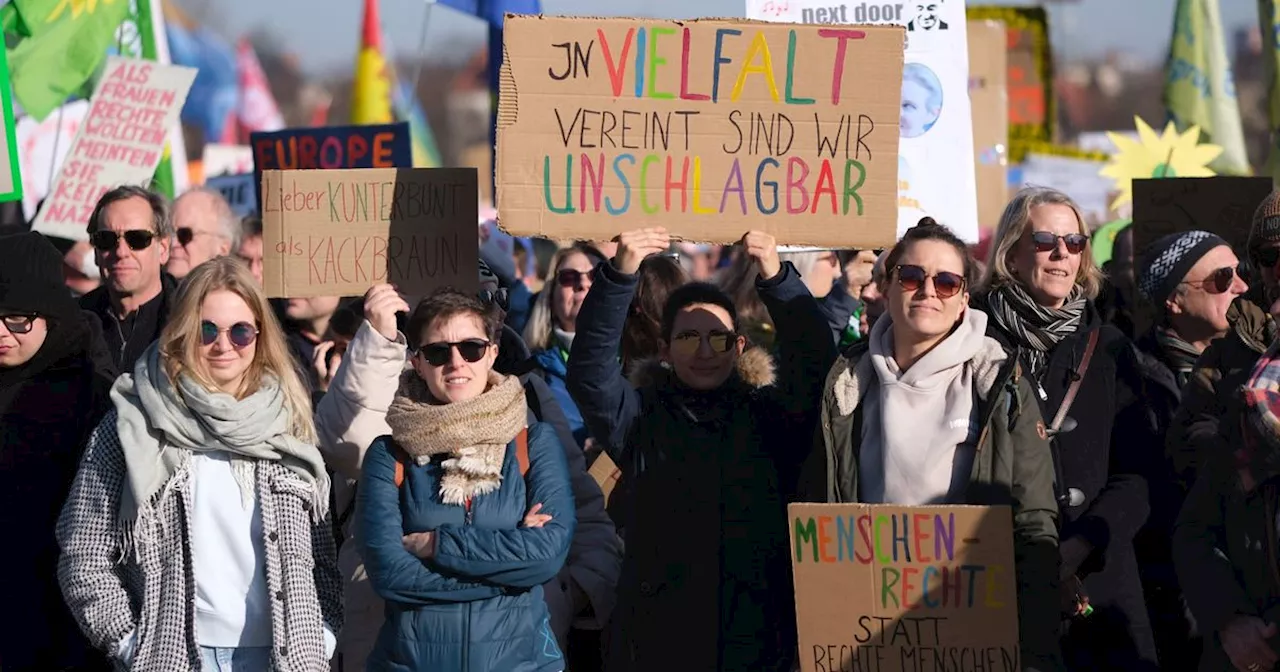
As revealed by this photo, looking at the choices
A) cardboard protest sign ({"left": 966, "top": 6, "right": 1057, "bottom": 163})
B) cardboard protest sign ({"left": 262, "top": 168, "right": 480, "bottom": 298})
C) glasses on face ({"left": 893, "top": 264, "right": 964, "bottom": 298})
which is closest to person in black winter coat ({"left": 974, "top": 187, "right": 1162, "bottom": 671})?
glasses on face ({"left": 893, "top": 264, "right": 964, "bottom": 298})

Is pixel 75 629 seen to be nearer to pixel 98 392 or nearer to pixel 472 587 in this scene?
pixel 98 392

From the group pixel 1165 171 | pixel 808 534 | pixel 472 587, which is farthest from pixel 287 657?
pixel 1165 171

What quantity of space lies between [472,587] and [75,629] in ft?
4.35

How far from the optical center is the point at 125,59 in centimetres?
915

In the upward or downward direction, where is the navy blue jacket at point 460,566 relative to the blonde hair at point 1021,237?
downward

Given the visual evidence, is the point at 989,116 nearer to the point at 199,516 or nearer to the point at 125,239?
the point at 125,239

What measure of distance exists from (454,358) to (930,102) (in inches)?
99.1

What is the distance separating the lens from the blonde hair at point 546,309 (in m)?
7.22

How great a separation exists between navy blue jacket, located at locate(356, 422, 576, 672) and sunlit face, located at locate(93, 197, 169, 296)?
1838 mm

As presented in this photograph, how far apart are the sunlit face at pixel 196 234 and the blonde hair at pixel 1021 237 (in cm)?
360

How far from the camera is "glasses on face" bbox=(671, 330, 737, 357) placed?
5.15 metres

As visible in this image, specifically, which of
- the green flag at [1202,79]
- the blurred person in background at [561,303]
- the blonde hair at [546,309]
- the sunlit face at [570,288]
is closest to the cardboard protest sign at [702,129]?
the blurred person in background at [561,303]

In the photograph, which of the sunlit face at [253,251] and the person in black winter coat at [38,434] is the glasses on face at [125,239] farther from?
the sunlit face at [253,251]

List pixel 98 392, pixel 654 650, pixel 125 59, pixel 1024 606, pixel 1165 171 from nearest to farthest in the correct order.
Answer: pixel 1024 606 → pixel 654 650 → pixel 98 392 → pixel 125 59 → pixel 1165 171
